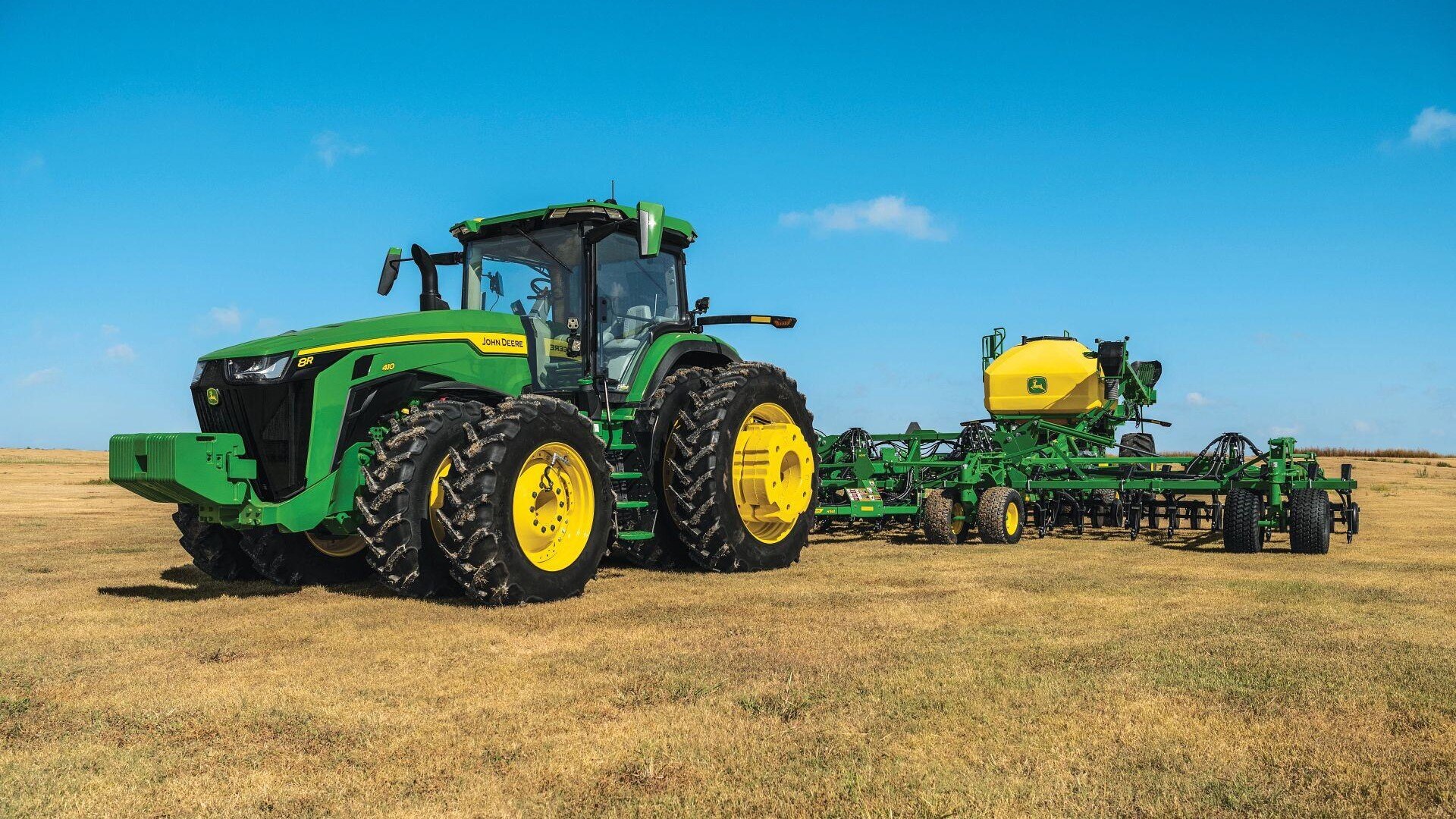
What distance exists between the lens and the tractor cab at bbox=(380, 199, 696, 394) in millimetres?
8508

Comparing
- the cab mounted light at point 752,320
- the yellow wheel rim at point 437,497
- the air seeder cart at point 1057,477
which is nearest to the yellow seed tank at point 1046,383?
the air seeder cart at point 1057,477

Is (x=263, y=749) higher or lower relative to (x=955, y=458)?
lower

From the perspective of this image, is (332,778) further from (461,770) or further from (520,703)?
(520,703)

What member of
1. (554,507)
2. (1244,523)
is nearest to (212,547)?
(554,507)

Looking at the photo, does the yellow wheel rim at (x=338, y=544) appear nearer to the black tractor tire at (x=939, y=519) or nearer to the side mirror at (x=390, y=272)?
the side mirror at (x=390, y=272)

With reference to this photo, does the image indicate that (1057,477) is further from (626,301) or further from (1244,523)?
(626,301)

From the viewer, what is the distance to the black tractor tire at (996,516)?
1174 cm

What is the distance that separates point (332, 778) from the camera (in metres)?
3.61

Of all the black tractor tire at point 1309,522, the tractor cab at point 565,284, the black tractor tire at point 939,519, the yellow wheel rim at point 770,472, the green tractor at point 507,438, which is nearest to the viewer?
the green tractor at point 507,438

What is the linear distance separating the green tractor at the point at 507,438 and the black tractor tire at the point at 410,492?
0.05 ft

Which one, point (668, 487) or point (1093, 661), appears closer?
point (1093, 661)

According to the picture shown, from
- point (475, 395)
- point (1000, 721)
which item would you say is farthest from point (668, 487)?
point (1000, 721)

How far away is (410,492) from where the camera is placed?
21.5 feet

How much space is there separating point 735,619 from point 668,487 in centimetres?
224
